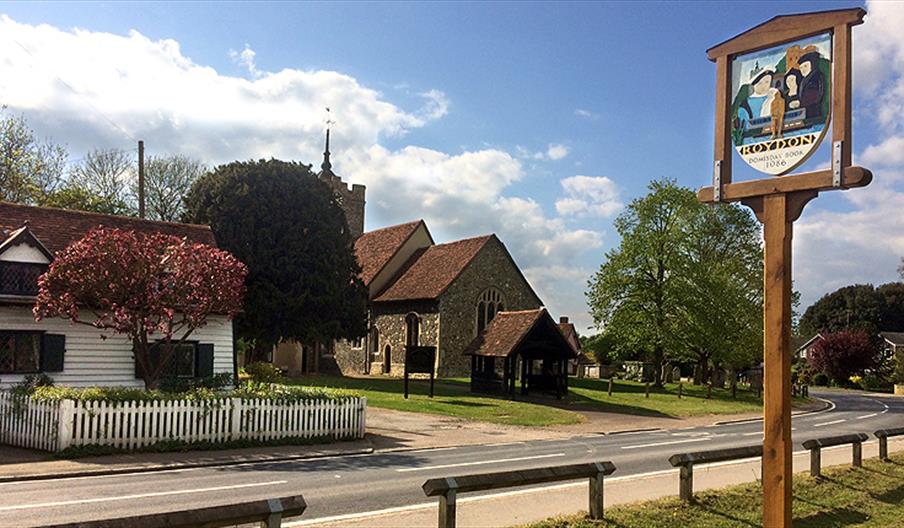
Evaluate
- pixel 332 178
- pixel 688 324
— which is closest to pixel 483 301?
pixel 688 324

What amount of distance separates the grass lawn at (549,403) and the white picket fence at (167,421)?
8304 millimetres

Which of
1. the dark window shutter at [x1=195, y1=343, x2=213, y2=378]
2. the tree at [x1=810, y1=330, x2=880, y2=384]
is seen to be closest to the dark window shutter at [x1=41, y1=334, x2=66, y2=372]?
the dark window shutter at [x1=195, y1=343, x2=213, y2=378]

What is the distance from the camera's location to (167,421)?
1689 centimetres

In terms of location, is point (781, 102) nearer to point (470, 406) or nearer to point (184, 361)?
point (184, 361)

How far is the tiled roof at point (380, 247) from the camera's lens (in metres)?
54.8

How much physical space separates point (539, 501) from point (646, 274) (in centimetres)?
→ 3795

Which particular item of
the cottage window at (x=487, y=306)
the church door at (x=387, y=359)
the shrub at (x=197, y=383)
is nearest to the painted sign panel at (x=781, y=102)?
the shrub at (x=197, y=383)

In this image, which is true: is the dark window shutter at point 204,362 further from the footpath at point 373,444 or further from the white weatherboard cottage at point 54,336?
the footpath at point 373,444

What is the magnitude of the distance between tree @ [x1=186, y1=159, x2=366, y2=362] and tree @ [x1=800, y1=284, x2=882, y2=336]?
243 ft

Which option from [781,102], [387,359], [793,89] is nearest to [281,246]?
[387,359]

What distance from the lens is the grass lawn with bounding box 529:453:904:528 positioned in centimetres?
976

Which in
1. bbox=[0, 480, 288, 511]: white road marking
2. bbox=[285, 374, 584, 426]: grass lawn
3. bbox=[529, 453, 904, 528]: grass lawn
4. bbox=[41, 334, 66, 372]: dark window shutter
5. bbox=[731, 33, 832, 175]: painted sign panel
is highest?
bbox=[731, 33, 832, 175]: painted sign panel

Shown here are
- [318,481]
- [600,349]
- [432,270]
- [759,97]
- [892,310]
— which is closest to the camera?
[759,97]

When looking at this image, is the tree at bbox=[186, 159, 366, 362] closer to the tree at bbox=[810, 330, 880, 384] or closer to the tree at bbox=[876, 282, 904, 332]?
the tree at bbox=[810, 330, 880, 384]
